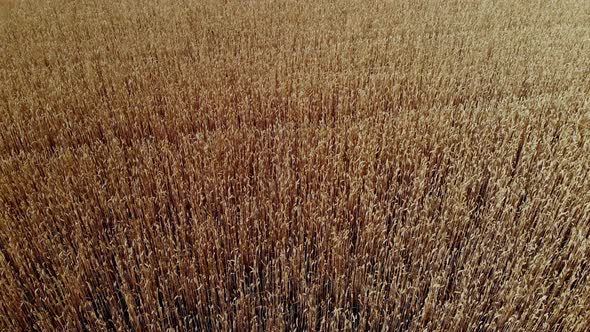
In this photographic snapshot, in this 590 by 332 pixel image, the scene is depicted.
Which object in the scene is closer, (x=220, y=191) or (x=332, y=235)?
(x=332, y=235)

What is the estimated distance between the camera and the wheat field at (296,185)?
2225 mm

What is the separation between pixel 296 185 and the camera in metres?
2.92

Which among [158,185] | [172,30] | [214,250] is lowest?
[214,250]

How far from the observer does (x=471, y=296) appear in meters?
2.22

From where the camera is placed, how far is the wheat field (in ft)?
7.30

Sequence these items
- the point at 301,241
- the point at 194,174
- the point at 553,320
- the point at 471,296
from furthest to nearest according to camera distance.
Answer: the point at 194,174 → the point at 301,241 → the point at 471,296 → the point at 553,320

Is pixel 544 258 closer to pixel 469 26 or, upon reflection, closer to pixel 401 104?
pixel 401 104

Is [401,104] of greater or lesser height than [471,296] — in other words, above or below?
above

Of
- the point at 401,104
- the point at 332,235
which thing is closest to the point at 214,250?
the point at 332,235

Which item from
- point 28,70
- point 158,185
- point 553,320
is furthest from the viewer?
point 28,70

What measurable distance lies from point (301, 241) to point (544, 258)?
130 cm

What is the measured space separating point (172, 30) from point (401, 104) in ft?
12.6

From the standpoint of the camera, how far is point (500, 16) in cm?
699

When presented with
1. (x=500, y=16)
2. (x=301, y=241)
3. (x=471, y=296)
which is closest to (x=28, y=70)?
(x=301, y=241)
